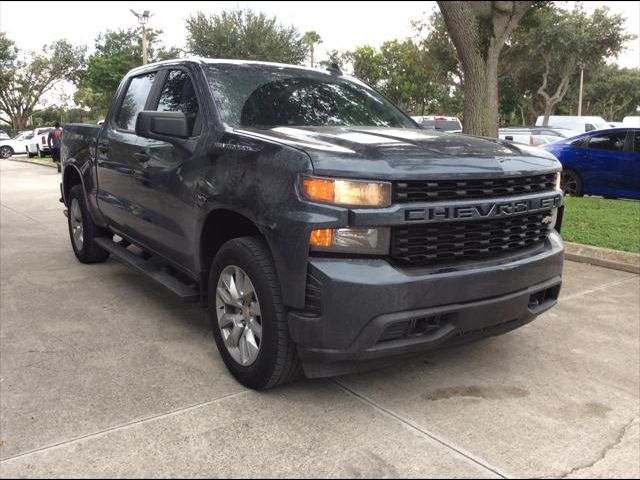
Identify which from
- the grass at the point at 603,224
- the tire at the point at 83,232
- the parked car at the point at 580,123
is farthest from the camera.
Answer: the parked car at the point at 580,123

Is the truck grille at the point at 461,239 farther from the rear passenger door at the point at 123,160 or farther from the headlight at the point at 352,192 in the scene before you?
the rear passenger door at the point at 123,160

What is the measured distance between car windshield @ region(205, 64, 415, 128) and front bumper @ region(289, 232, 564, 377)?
135 cm

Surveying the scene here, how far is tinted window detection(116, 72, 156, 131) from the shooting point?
4832 mm

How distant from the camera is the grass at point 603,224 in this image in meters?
6.68

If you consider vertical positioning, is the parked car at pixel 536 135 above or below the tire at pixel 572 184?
above

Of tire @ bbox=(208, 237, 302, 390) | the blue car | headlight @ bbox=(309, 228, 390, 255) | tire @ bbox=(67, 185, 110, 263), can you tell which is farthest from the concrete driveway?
the blue car

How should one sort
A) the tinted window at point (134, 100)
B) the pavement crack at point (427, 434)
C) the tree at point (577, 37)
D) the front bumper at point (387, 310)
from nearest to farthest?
1. the pavement crack at point (427, 434)
2. the front bumper at point (387, 310)
3. the tinted window at point (134, 100)
4. the tree at point (577, 37)

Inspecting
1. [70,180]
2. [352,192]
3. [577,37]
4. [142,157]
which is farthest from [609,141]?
[577,37]

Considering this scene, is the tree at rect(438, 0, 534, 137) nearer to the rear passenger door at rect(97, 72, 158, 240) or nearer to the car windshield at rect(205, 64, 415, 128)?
the car windshield at rect(205, 64, 415, 128)

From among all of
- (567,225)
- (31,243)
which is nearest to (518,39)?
(567,225)

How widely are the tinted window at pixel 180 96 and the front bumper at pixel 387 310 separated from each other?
1579 mm

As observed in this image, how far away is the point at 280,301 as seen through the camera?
298cm

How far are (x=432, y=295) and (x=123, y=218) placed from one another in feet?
9.85

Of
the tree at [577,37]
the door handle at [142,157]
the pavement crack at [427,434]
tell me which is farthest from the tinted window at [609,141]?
the tree at [577,37]
